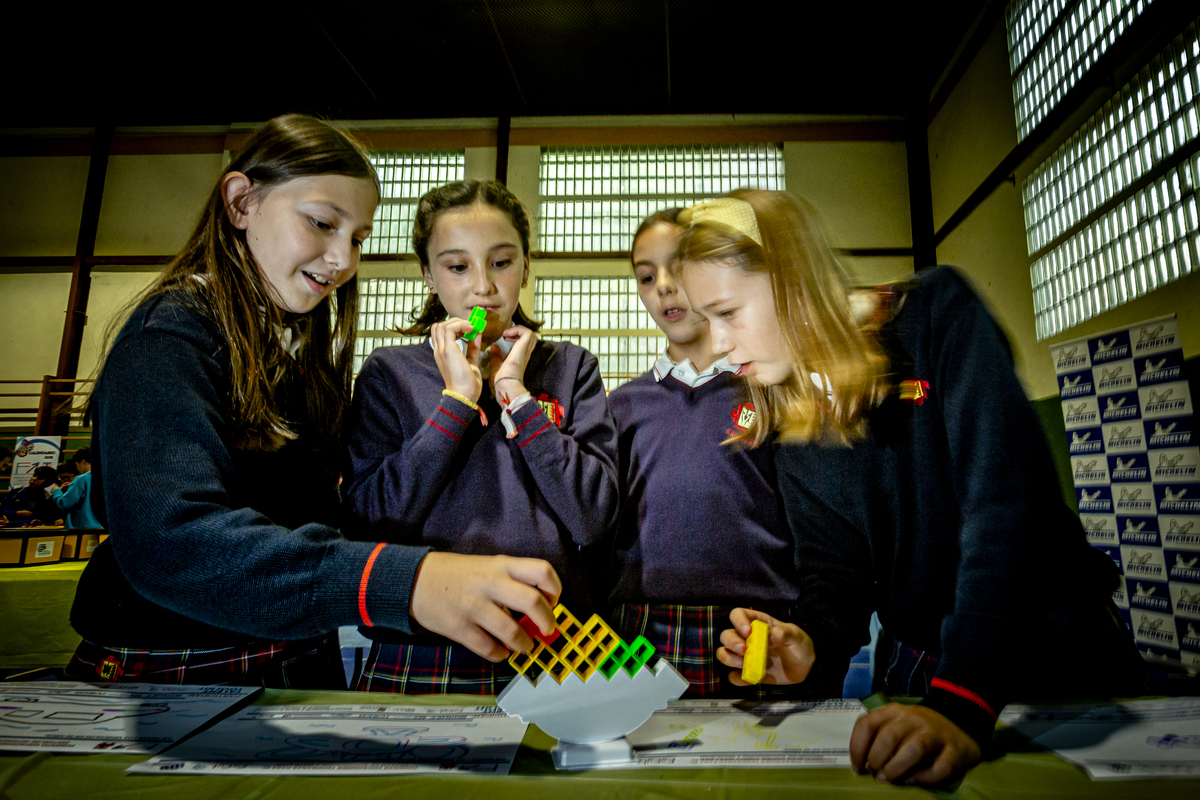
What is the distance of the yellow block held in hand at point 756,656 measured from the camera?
0.59m

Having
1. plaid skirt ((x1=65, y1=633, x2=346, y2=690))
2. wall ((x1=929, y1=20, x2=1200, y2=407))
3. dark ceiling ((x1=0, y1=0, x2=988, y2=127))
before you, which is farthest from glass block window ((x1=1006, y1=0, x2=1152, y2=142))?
plaid skirt ((x1=65, y1=633, x2=346, y2=690))

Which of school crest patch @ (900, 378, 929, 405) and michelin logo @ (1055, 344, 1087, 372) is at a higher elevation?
michelin logo @ (1055, 344, 1087, 372)

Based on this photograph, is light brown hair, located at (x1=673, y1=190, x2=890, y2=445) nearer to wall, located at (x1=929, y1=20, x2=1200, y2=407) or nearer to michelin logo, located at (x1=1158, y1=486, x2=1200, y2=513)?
michelin logo, located at (x1=1158, y1=486, x2=1200, y2=513)

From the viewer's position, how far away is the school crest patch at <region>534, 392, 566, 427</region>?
98 centimetres

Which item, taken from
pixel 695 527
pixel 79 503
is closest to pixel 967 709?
pixel 695 527

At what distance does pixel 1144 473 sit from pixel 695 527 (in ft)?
5.36

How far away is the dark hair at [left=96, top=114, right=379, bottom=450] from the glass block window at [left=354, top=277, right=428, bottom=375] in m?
2.72

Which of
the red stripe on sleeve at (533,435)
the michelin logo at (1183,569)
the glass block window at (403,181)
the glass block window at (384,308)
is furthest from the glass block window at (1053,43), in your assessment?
the glass block window at (384,308)

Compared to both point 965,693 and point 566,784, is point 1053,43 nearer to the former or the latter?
point 965,693

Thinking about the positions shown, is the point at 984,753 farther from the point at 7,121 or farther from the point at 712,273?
the point at 7,121

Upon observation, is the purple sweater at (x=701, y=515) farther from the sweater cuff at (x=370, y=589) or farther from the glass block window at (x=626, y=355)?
the glass block window at (x=626, y=355)

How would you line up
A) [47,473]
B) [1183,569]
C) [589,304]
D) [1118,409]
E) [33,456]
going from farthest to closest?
[589,304] < [33,456] < [47,473] < [1118,409] < [1183,569]

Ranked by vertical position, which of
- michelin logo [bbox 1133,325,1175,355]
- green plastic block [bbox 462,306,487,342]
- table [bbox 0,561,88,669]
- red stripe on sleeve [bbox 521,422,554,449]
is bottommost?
table [bbox 0,561,88,669]

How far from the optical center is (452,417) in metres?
0.84
